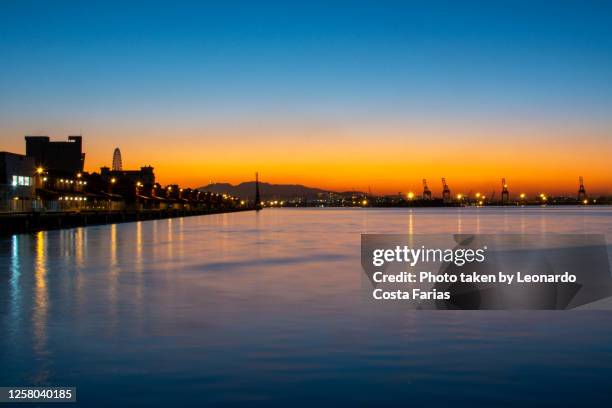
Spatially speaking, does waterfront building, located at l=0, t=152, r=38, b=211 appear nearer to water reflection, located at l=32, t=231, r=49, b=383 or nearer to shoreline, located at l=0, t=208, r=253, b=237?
shoreline, located at l=0, t=208, r=253, b=237

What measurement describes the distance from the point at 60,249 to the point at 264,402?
36943 millimetres

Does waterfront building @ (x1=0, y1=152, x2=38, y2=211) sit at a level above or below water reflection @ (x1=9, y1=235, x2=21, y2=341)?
above

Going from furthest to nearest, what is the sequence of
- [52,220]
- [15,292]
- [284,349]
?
[52,220] < [15,292] < [284,349]

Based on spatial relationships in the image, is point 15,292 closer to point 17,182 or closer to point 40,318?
point 40,318

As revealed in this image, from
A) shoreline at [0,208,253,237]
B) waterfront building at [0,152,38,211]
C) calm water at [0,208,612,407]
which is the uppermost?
waterfront building at [0,152,38,211]

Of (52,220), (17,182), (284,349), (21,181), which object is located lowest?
(284,349)

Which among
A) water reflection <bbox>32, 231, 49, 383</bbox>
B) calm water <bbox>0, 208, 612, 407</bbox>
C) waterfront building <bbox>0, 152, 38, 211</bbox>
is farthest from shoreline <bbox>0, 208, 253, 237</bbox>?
calm water <bbox>0, 208, 612, 407</bbox>

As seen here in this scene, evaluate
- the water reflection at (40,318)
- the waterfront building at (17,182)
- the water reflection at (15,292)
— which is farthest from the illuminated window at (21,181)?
the water reflection at (40,318)

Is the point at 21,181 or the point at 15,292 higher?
the point at 21,181

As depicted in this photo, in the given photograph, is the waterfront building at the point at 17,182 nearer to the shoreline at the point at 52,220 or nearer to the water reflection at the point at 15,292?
the shoreline at the point at 52,220

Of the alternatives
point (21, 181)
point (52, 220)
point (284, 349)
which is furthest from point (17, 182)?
point (284, 349)

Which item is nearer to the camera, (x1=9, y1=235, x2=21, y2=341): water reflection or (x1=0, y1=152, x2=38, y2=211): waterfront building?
(x1=9, y1=235, x2=21, y2=341): water reflection

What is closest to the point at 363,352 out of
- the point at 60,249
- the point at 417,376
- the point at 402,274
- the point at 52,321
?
the point at 417,376

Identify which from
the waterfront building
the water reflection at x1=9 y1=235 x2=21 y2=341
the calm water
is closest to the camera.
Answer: the calm water
